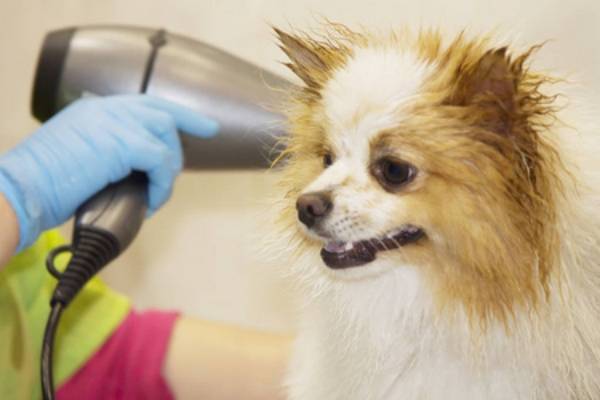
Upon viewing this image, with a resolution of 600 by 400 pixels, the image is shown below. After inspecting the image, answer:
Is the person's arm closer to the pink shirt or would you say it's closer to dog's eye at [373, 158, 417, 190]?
the pink shirt

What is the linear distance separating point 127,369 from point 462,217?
66 centimetres

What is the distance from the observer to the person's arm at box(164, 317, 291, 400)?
1.06 metres

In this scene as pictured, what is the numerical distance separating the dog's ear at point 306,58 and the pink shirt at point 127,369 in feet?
1.78

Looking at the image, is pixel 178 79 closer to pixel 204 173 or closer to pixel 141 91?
pixel 141 91

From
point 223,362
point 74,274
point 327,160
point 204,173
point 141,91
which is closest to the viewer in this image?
point 327,160

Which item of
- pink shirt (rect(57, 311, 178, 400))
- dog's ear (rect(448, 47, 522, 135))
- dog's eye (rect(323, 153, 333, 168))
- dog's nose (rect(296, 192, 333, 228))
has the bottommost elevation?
pink shirt (rect(57, 311, 178, 400))

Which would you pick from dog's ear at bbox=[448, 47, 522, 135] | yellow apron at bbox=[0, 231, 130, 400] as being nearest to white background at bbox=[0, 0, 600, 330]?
yellow apron at bbox=[0, 231, 130, 400]

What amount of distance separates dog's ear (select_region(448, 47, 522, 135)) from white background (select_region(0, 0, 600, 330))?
32 centimetres

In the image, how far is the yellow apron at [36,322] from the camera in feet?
3.42

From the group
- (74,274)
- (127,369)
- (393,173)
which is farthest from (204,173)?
(393,173)

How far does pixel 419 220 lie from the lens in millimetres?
619

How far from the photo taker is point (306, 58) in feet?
2.35

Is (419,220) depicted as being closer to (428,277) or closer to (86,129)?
(428,277)

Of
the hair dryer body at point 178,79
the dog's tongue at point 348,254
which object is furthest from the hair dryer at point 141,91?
the dog's tongue at point 348,254
